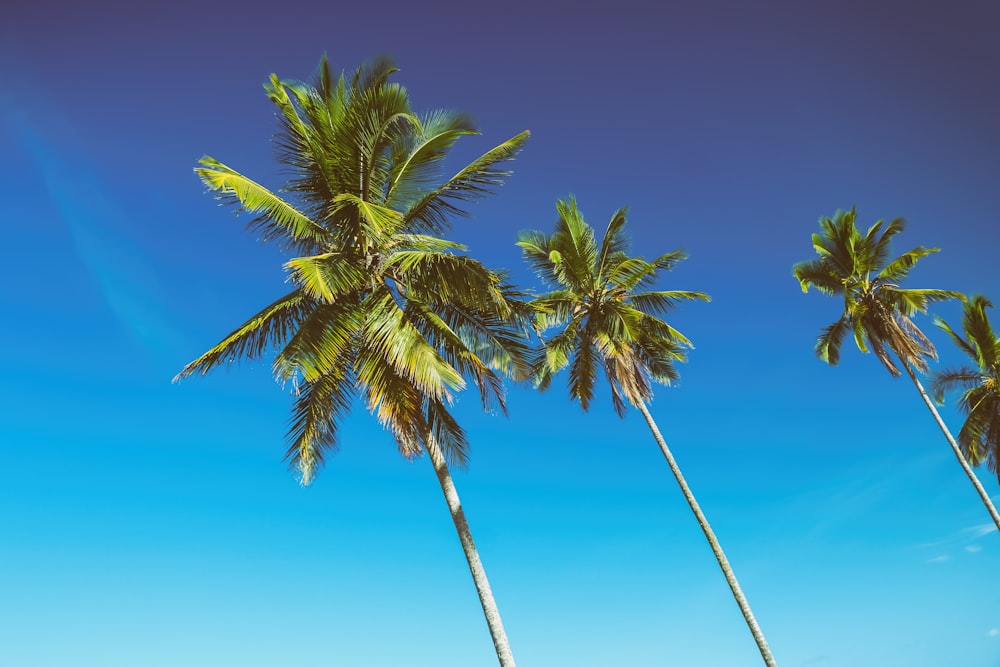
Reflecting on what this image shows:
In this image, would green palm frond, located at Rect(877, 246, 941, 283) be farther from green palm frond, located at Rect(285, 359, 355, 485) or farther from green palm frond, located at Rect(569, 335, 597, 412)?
green palm frond, located at Rect(285, 359, 355, 485)

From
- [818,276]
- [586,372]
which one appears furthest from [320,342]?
[818,276]

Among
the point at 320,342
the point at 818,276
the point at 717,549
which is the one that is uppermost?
the point at 818,276

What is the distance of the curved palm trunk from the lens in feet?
52.7

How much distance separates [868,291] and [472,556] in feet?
72.4

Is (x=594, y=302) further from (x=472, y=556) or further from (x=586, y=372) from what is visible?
(x=472, y=556)

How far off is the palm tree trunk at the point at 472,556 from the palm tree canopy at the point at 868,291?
2054 cm

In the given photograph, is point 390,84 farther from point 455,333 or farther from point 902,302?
Answer: point 902,302

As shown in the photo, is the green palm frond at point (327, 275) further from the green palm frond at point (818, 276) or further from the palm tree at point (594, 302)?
A: the green palm frond at point (818, 276)

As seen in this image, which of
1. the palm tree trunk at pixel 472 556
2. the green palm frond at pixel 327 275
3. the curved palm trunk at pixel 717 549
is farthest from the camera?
the curved palm trunk at pixel 717 549

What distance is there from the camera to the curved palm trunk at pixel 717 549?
16078 millimetres

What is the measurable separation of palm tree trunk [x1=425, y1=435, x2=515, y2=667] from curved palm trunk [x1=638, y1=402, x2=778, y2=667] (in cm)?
878

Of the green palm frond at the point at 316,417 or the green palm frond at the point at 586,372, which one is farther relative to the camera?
the green palm frond at the point at 586,372

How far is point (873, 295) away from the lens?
24.8 meters

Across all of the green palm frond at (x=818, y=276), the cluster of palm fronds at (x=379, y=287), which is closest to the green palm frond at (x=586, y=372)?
the cluster of palm fronds at (x=379, y=287)
